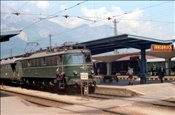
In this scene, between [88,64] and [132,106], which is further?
[88,64]

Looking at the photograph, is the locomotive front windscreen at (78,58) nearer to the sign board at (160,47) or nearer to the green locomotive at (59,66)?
the green locomotive at (59,66)

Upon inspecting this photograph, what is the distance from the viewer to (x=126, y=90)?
66.4 feet

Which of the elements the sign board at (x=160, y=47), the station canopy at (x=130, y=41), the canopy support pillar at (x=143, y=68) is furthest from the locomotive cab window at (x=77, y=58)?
the canopy support pillar at (x=143, y=68)

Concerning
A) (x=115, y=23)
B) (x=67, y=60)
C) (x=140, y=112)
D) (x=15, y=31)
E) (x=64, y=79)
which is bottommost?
(x=140, y=112)

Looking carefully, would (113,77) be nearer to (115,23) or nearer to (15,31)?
(15,31)

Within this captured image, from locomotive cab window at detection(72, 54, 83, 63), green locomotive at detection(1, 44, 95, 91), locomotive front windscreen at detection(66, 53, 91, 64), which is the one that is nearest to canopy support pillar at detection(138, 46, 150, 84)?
green locomotive at detection(1, 44, 95, 91)

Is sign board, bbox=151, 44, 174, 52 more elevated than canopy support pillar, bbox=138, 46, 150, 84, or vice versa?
sign board, bbox=151, 44, 174, 52

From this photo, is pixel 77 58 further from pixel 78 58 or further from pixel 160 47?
pixel 160 47

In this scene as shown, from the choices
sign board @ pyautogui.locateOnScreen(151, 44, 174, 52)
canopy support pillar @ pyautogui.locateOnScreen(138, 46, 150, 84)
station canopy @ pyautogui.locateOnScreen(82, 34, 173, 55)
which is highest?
station canopy @ pyautogui.locateOnScreen(82, 34, 173, 55)

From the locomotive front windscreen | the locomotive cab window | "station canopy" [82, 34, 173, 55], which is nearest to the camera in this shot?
the locomotive front windscreen

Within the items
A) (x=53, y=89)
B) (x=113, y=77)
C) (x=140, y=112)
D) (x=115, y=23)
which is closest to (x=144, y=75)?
(x=113, y=77)

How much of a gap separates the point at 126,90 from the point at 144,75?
6.28 m

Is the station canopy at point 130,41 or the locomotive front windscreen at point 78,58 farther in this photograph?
the station canopy at point 130,41

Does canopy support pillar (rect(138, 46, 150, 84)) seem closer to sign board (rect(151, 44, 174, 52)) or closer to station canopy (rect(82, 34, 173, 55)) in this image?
station canopy (rect(82, 34, 173, 55))
